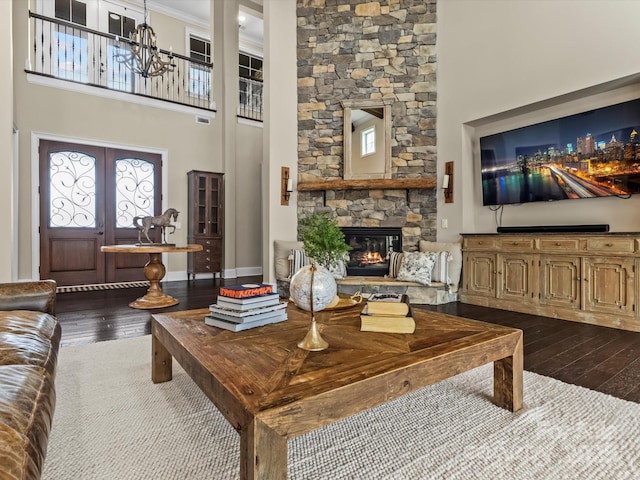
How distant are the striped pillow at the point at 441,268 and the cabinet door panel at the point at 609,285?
1.39 metres

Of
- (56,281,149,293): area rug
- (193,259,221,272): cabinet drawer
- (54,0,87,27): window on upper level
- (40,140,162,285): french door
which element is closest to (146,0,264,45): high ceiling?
(54,0,87,27): window on upper level

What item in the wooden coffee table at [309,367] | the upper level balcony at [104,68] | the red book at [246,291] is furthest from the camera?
the upper level balcony at [104,68]

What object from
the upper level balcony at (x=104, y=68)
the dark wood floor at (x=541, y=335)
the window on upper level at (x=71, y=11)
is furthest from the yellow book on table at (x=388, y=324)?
the window on upper level at (x=71, y=11)

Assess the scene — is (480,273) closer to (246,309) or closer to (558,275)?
(558,275)

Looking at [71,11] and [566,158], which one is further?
[71,11]

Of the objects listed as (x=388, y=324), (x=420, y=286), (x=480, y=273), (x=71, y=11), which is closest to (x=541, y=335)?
(x=480, y=273)

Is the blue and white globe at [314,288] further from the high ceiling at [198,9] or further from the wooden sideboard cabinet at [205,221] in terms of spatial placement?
the high ceiling at [198,9]

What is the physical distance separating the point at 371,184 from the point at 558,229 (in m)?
2.31

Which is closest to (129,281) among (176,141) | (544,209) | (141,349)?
(176,141)

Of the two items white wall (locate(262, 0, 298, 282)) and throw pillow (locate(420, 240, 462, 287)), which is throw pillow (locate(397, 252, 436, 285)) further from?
white wall (locate(262, 0, 298, 282))

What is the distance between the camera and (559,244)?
11.6ft

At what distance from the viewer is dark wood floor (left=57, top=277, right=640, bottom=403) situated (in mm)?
2074

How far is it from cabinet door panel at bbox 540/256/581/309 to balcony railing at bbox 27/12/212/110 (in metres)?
6.00

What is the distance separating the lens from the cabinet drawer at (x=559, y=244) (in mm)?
3428
